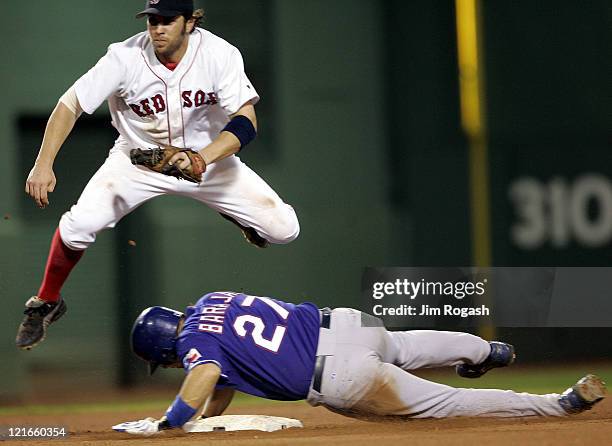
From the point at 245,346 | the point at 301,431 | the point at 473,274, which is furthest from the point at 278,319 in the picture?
the point at 473,274

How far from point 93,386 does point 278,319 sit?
2.01 meters

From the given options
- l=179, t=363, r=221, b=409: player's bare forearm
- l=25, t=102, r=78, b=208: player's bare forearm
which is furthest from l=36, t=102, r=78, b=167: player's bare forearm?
l=179, t=363, r=221, b=409: player's bare forearm

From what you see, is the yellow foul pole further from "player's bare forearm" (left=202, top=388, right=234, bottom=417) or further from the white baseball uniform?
"player's bare forearm" (left=202, top=388, right=234, bottom=417)

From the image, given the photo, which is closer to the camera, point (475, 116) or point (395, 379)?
point (395, 379)

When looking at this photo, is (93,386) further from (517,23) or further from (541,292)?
(517,23)

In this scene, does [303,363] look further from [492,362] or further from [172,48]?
[172,48]

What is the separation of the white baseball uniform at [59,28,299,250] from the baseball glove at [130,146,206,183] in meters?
0.37

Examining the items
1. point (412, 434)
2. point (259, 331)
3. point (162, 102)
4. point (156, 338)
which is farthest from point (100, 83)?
point (412, 434)

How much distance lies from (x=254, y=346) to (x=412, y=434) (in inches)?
26.2

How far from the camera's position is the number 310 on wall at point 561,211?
5699 mm

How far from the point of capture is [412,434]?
3.63m

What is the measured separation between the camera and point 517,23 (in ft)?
18.8

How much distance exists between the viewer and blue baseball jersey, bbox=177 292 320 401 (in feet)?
12.3

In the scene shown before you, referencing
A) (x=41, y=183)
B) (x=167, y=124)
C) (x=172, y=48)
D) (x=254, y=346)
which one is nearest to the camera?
(x=254, y=346)
